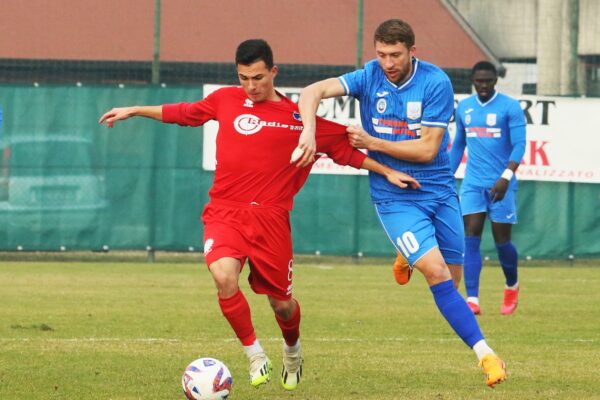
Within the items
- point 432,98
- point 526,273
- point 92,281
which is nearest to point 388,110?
point 432,98

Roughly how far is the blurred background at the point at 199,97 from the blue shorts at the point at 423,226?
10685 mm

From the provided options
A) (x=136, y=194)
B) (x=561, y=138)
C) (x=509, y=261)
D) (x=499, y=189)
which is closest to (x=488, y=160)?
(x=499, y=189)

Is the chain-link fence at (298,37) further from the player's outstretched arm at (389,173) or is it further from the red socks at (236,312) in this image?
the red socks at (236,312)

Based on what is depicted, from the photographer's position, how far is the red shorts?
7.63m

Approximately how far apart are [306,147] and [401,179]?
0.77 m

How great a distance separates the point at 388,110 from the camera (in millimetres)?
7848

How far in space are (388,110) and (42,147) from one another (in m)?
11.7

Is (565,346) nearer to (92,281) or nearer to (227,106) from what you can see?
(227,106)

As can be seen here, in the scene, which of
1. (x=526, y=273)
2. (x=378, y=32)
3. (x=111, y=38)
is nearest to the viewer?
(x=378, y=32)

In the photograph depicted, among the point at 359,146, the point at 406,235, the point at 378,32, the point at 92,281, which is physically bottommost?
the point at 92,281

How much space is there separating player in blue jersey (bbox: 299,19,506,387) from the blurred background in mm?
11049

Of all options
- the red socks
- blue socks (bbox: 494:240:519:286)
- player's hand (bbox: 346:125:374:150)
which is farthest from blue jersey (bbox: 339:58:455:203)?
blue socks (bbox: 494:240:519:286)

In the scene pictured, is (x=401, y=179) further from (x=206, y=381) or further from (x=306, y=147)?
(x=206, y=381)

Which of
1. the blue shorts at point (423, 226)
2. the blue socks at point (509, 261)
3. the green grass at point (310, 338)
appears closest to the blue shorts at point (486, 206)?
the blue socks at point (509, 261)
